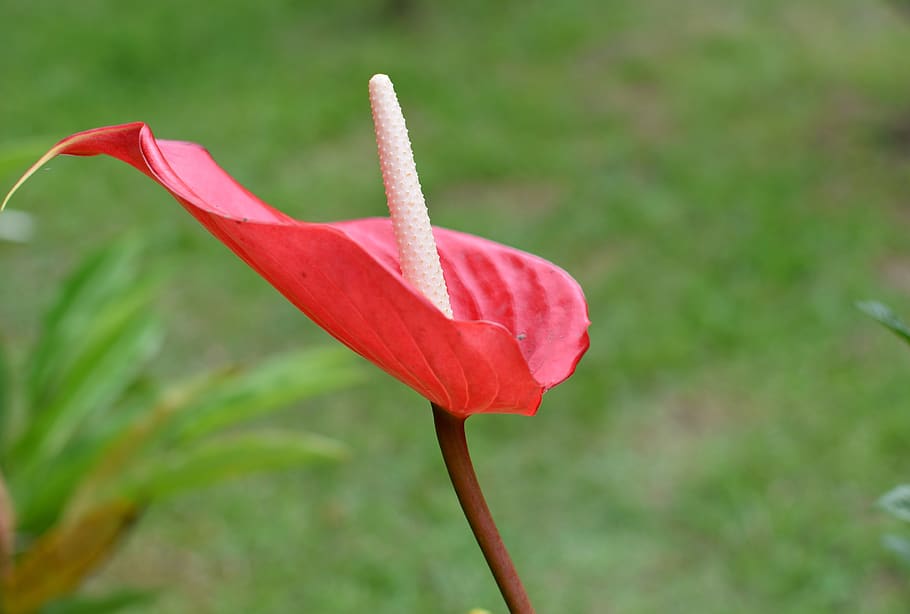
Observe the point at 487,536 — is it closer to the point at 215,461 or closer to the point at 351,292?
the point at 351,292

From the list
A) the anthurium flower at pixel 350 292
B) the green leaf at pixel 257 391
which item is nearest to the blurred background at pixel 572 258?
the green leaf at pixel 257 391

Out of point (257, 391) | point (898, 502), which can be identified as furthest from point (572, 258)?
point (898, 502)

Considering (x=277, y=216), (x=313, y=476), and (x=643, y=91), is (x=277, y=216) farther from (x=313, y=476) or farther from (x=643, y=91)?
(x=643, y=91)

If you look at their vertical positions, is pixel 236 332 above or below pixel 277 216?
below

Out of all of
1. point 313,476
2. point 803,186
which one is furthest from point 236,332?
point 803,186

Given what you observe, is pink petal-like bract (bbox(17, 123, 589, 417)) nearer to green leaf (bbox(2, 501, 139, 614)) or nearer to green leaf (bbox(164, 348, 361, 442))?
green leaf (bbox(2, 501, 139, 614))

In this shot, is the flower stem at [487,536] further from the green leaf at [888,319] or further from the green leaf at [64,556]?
the green leaf at [64,556]
